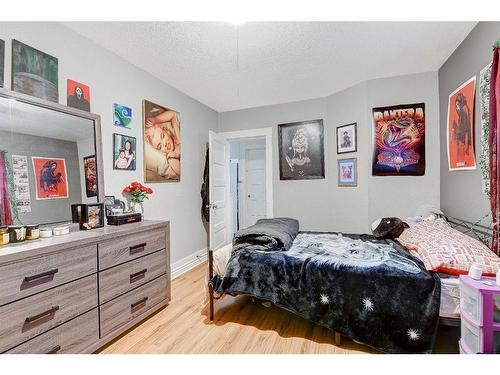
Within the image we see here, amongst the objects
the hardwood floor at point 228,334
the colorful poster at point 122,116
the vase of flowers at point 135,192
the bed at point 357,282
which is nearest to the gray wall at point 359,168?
the bed at point 357,282

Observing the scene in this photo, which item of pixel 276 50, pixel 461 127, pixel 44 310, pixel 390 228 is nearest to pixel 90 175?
pixel 44 310

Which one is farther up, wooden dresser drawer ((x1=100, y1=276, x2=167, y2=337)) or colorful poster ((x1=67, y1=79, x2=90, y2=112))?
colorful poster ((x1=67, y1=79, x2=90, y2=112))

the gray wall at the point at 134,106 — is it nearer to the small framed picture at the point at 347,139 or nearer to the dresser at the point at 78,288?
the dresser at the point at 78,288

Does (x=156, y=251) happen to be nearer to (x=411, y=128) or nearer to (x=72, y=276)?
(x=72, y=276)

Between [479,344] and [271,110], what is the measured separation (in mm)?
3583

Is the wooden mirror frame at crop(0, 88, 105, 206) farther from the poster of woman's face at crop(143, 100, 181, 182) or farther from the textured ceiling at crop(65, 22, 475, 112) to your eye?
the textured ceiling at crop(65, 22, 475, 112)

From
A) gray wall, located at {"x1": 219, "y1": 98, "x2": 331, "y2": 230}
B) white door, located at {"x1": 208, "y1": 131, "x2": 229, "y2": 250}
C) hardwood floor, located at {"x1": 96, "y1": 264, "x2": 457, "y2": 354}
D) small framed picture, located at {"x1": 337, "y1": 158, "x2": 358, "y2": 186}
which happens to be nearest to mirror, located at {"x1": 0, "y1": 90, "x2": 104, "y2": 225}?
hardwood floor, located at {"x1": 96, "y1": 264, "x2": 457, "y2": 354}

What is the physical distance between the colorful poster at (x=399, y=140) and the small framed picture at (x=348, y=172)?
0.84ft

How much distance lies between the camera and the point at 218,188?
385 centimetres

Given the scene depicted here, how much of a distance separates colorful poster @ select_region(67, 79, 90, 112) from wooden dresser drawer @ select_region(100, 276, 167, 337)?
1666 mm

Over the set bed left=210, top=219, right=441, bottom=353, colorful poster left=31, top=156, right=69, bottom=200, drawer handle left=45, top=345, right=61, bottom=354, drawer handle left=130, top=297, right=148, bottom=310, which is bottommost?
drawer handle left=130, top=297, right=148, bottom=310

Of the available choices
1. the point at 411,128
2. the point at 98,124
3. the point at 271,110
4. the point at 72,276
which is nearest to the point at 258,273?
the point at 72,276

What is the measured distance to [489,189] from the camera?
5.52ft

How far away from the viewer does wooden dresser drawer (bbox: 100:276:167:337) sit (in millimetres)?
1714
